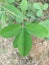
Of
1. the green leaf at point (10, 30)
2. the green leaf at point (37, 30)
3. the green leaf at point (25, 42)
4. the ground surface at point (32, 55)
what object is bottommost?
the ground surface at point (32, 55)

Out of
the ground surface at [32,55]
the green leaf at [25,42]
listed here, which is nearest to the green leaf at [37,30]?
the green leaf at [25,42]

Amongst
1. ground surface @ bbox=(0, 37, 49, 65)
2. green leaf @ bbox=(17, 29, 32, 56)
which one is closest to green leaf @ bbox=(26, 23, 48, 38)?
green leaf @ bbox=(17, 29, 32, 56)

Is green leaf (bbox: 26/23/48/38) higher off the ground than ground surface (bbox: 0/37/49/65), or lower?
higher

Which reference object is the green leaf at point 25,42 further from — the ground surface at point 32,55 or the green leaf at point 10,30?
the ground surface at point 32,55

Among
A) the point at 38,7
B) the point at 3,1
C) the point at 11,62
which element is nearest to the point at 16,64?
the point at 11,62

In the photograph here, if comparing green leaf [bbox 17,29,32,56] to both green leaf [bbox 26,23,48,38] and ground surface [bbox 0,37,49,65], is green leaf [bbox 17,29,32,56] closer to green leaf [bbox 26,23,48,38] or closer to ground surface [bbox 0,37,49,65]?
green leaf [bbox 26,23,48,38]

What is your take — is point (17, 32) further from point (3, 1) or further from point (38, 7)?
point (38, 7)

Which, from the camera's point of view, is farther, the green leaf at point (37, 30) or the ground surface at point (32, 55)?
the ground surface at point (32, 55)
